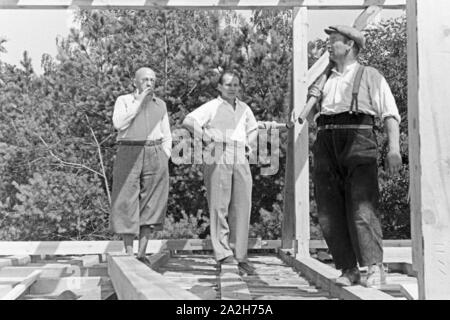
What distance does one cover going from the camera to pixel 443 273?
2.15m

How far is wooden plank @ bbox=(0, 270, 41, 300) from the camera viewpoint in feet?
12.3

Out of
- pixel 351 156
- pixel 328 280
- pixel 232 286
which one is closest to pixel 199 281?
pixel 232 286

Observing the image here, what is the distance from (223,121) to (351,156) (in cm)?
146

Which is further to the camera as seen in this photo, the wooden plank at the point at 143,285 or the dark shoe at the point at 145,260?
the dark shoe at the point at 145,260

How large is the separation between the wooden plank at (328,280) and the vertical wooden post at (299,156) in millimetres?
231

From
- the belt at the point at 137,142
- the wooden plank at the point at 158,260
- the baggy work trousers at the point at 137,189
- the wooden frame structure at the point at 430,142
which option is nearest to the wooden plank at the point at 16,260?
the wooden plank at the point at 158,260

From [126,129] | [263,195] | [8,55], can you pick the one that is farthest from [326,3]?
[8,55]

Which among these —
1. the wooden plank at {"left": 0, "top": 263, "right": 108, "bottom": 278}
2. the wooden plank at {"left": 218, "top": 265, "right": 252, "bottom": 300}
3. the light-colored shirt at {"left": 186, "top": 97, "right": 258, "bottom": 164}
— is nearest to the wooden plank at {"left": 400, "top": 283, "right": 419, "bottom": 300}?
the wooden plank at {"left": 218, "top": 265, "right": 252, "bottom": 300}

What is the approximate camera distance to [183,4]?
525cm

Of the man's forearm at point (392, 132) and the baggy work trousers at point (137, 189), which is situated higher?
the man's forearm at point (392, 132)

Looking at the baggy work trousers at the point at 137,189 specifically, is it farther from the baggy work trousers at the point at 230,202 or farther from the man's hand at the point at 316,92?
the man's hand at the point at 316,92

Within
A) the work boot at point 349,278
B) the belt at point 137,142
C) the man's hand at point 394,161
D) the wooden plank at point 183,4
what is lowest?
the work boot at point 349,278

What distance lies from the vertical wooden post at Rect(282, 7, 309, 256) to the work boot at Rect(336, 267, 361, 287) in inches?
75.8

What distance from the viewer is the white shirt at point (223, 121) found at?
4409mm
